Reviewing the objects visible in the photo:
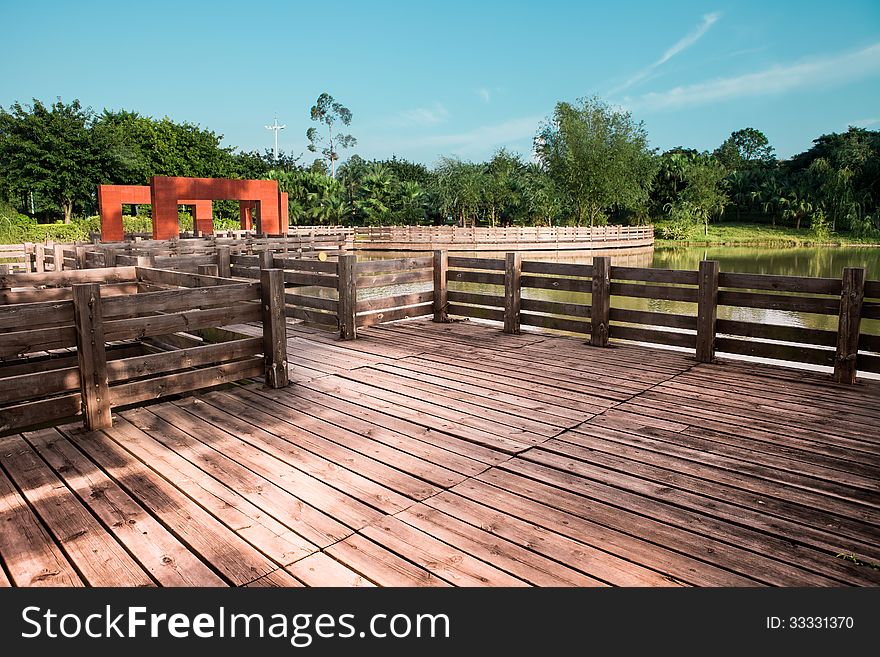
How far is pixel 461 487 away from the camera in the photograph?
396 centimetres

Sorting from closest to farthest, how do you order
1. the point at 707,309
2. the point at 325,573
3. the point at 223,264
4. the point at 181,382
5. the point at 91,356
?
the point at 325,573 < the point at 91,356 < the point at 181,382 < the point at 707,309 < the point at 223,264

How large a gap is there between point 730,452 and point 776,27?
10632 cm

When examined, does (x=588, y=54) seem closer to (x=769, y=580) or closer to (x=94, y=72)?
(x=94, y=72)

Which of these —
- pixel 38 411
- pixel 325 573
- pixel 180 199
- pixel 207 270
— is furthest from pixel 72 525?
pixel 180 199

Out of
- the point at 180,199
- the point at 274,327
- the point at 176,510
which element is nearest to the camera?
the point at 176,510

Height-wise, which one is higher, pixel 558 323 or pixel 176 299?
pixel 176 299

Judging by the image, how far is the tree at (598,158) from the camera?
2124 inches

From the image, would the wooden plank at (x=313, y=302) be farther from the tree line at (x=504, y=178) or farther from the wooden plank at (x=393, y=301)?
the tree line at (x=504, y=178)

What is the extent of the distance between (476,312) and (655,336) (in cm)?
279

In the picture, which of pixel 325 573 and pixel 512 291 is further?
pixel 512 291

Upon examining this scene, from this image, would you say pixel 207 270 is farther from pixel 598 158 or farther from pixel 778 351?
pixel 598 158

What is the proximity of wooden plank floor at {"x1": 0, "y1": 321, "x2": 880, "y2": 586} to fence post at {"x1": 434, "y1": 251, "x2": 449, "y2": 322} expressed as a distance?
139 inches

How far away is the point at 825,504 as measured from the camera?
3.67 metres

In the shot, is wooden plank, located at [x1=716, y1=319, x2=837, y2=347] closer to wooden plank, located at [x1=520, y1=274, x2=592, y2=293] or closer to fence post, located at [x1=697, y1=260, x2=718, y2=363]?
fence post, located at [x1=697, y1=260, x2=718, y2=363]
